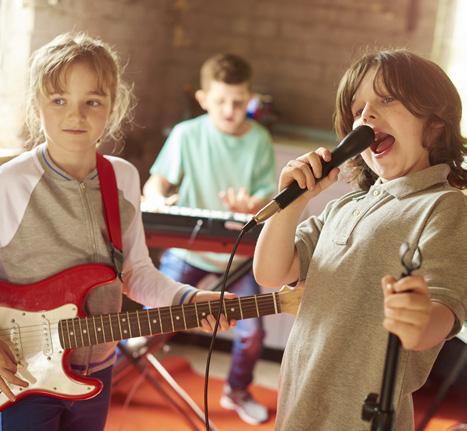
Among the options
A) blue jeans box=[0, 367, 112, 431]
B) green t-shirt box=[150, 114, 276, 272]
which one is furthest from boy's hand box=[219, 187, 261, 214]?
blue jeans box=[0, 367, 112, 431]

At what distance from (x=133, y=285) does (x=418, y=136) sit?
2.47 ft

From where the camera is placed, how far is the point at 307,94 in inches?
161

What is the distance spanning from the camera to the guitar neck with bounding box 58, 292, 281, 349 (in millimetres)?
1464

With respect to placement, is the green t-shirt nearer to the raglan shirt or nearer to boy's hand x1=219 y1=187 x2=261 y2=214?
boy's hand x1=219 y1=187 x2=261 y2=214

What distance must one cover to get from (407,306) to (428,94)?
1.52ft

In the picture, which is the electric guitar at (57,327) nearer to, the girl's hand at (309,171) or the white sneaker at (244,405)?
the girl's hand at (309,171)

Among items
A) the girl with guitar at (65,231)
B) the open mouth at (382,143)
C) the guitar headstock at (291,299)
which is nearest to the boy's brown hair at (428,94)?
the open mouth at (382,143)

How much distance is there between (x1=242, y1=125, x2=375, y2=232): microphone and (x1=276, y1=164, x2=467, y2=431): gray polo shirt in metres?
0.11

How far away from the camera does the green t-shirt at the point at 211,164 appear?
297cm

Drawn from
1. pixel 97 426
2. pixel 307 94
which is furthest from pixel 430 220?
pixel 307 94

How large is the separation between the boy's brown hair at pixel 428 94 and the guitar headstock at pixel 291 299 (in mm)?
345

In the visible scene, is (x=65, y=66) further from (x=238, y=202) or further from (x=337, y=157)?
(x=238, y=202)

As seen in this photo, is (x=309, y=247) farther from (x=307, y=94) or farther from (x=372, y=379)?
(x=307, y=94)

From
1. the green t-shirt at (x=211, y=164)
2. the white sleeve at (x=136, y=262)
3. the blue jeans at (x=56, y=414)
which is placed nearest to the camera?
the blue jeans at (x=56, y=414)
